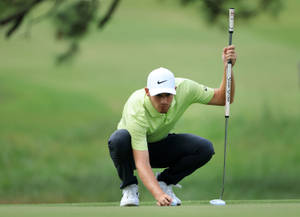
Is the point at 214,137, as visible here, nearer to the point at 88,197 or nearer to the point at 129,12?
the point at 88,197

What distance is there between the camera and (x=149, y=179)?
12.3 feet

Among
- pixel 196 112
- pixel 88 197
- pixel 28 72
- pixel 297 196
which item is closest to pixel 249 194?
pixel 297 196

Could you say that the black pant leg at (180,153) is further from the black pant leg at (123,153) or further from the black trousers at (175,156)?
the black pant leg at (123,153)

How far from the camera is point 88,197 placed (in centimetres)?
875

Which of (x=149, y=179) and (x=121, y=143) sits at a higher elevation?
(x=121, y=143)

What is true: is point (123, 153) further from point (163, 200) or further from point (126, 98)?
point (126, 98)

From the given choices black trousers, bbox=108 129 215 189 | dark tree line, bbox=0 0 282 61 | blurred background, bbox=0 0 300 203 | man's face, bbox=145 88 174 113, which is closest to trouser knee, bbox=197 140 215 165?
black trousers, bbox=108 129 215 189

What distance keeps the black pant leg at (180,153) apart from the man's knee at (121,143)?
12.0 inches

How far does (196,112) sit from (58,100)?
190 centimetres

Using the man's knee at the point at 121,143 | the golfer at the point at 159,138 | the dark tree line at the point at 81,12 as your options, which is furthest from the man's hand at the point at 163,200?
the dark tree line at the point at 81,12

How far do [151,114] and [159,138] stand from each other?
1.24 ft

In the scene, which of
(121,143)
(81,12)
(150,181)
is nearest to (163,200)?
(150,181)

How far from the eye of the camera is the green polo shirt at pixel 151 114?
12.8ft

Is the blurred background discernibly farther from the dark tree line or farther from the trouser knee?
the trouser knee
